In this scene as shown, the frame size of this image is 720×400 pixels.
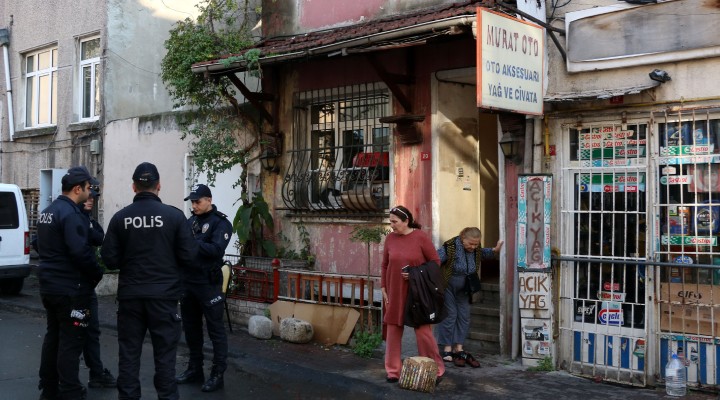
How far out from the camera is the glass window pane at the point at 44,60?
17.2 m

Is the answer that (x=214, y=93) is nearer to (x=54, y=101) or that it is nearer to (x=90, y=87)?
(x=90, y=87)

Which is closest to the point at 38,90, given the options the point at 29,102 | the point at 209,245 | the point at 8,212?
the point at 29,102

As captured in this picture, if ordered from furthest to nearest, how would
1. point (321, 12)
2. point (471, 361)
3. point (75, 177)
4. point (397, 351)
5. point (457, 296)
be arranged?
point (321, 12) → point (457, 296) → point (471, 361) → point (397, 351) → point (75, 177)

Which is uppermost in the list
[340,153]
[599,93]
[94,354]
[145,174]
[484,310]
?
[599,93]

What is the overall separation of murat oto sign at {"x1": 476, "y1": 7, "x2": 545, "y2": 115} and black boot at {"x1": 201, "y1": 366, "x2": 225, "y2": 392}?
11.1ft

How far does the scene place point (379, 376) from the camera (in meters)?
7.79

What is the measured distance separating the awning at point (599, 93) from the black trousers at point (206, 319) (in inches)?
151

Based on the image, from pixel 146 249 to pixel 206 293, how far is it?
54.7 inches

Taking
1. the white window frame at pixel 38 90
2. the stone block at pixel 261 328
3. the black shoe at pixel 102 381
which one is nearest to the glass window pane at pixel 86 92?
the white window frame at pixel 38 90

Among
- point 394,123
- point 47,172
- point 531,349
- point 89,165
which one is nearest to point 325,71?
point 394,123

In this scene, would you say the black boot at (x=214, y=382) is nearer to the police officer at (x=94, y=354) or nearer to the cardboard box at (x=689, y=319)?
the police officer at (x=94, y=354)

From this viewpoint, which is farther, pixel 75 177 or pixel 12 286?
pixel 12 286

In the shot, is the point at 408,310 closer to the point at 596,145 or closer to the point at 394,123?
the point at 596,145

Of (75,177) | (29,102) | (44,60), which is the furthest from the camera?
(29,102)
